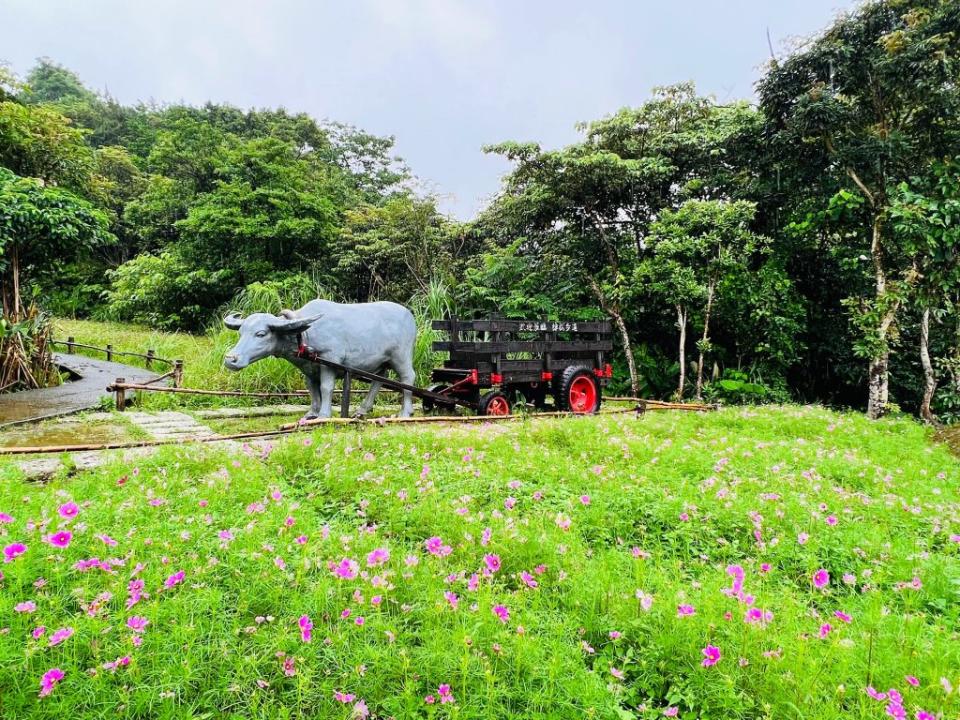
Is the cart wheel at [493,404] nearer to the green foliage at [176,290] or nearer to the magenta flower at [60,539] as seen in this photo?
the magenta flower at [60,539]

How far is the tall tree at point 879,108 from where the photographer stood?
793 centimetres

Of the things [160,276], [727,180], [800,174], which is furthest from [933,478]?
[160,276]

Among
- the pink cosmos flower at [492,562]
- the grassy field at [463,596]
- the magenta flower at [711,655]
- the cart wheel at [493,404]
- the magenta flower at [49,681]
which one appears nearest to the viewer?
the magenta flower at [49,681]

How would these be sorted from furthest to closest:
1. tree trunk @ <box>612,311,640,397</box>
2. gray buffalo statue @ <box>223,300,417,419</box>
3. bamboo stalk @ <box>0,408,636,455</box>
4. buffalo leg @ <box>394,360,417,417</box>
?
tree trunk @ <box>612,311,640,397</box> → buffalo leg @ <box>394,360,417,417</box> → gray buffalo statue @ <box>223,300,417,419</box> → bamboo stalk @ <box>0,408,636,455</box>

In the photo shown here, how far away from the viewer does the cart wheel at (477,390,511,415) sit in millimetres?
6863

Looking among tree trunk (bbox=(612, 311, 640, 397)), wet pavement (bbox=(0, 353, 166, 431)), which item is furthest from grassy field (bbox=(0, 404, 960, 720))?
tree trunk (bbox=(612, 311, 640, 397))

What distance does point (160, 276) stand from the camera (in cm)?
1584

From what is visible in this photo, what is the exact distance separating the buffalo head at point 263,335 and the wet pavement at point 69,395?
2.81 metres

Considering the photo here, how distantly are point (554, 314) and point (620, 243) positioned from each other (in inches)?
89.2

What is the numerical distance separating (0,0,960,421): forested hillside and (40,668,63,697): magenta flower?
8.44 meters

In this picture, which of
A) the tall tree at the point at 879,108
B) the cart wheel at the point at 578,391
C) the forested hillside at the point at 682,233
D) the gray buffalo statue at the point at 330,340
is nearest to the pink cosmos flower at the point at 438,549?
the gray buffalo statue at the point at 330,340

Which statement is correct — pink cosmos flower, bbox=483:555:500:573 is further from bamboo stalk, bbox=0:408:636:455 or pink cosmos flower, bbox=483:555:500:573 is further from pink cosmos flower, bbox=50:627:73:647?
bamboo stalk, bbox=0:408:636:455

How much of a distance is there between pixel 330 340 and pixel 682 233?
7.42 metres

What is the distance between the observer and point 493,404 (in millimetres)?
6996
